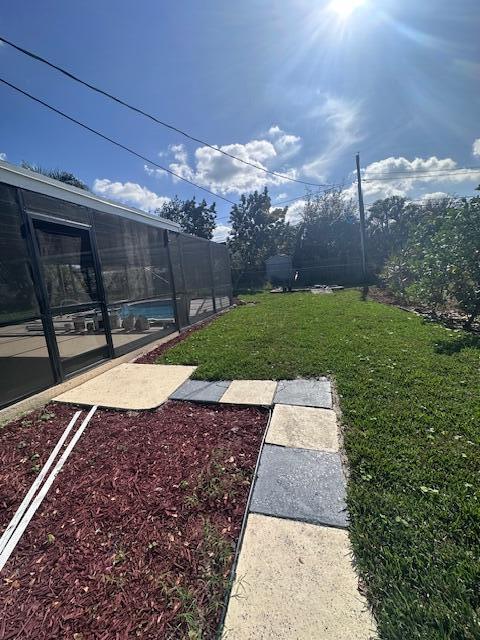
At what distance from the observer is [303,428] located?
2.56m

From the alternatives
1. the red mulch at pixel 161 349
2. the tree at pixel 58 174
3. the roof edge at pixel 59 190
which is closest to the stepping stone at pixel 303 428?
the red mulch at pixel 161 349

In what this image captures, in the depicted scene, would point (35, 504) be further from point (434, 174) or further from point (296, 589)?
point (434, 174)

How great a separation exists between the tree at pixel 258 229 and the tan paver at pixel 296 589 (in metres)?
25.0

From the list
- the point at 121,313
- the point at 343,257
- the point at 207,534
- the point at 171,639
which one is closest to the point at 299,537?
the point at 207,534

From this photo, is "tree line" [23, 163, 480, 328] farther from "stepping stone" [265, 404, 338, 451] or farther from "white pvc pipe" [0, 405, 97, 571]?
"white pvc pipe" [0, 405, 97, 571]

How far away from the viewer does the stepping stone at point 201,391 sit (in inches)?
129

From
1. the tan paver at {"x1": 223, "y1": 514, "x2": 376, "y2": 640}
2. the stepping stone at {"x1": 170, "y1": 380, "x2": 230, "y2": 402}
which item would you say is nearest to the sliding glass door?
the stepping stone at {"x1": 170, "y1": 380, "x2": 230, "y2": 402}

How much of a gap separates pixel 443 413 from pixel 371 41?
7.83 m

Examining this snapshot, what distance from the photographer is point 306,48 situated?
5957mm

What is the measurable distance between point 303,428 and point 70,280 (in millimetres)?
3645

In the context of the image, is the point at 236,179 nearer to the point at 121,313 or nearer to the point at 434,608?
the point at 121,313

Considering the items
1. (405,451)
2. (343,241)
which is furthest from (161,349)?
(343,241)

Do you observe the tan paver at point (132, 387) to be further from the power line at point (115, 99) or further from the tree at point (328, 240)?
the tree at point (328, 240)

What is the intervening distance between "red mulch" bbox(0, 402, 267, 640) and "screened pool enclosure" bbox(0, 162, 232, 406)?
1.13 metres
